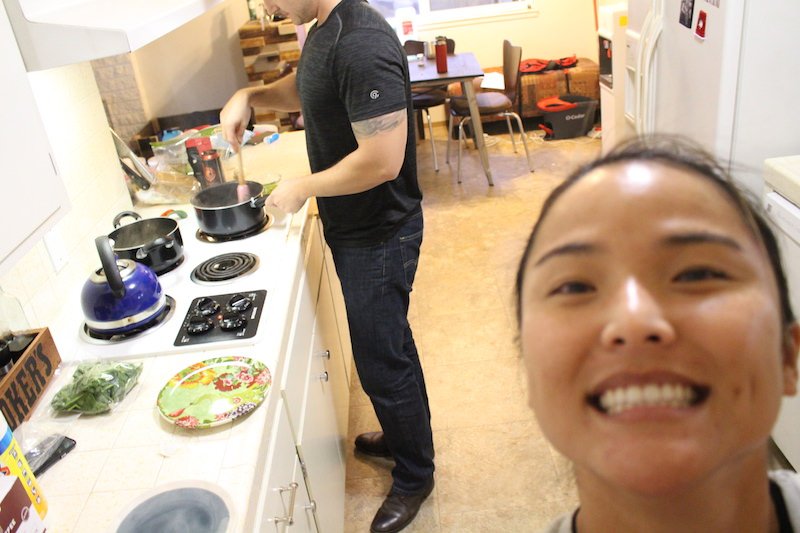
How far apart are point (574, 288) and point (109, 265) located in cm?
120

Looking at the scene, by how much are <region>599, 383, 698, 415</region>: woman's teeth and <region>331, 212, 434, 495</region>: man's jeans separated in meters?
1.32

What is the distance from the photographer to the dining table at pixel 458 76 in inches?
168

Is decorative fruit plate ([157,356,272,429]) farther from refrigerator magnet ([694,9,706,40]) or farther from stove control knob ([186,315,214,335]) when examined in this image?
refrigerator magnet ([694,9,706,40])

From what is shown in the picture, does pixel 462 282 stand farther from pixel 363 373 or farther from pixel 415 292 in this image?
pixel 363 373

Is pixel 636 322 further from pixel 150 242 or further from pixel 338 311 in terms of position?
pixel 338 311

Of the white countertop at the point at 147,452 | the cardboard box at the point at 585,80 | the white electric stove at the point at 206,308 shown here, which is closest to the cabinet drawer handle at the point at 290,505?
the white countertop at the point at 147,452

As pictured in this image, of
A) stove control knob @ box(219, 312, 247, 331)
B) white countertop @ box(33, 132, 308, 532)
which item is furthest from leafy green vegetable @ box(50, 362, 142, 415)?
stove control knob @ box(219, 312, 247, 331)

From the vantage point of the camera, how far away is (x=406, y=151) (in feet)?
6.11

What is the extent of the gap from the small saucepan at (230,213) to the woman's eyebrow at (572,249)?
1552 mm

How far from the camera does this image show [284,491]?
1313 mm

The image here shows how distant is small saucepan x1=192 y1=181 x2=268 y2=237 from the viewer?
204cm

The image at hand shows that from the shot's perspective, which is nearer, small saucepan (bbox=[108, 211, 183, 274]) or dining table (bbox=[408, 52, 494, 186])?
small saucepan (bbox=[108, 211, 183, 274])

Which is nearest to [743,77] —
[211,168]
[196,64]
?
[211,168]

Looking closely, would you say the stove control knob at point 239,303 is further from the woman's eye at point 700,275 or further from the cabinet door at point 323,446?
the woman's eye at point 700,275
